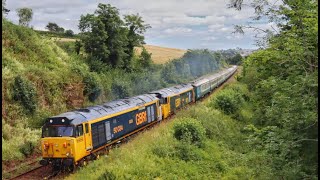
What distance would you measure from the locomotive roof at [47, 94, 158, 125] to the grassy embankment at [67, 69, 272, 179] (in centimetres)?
211

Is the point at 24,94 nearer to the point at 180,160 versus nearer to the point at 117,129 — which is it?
the point at 117,129

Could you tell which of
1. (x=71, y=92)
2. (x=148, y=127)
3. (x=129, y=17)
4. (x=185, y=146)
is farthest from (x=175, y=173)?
(x=129, y=17)

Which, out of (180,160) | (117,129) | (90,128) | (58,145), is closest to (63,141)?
(58,145)

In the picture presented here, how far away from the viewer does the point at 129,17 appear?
4994cm

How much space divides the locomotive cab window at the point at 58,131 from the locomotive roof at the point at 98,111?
32 cm

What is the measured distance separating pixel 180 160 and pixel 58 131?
6.25 m

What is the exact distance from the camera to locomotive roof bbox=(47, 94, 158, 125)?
58.1 ft

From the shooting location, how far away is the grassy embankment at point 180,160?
15625 mm

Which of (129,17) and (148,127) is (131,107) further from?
(129,17)

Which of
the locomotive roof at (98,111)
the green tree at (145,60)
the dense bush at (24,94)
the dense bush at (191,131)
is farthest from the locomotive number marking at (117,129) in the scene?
the green tree at (145,60)

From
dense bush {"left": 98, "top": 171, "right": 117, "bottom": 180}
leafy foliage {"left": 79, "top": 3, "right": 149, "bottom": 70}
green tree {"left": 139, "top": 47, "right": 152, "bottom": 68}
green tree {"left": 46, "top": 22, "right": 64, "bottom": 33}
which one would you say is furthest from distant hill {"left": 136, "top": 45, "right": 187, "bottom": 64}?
dense bush {"left": 98, "top": 171, "right": 117, "bottom": 180}

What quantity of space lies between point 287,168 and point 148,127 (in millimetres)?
15144

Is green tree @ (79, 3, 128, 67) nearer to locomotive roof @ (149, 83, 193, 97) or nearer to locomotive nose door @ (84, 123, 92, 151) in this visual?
locomotive roof @ (149, 83, 193, 97)

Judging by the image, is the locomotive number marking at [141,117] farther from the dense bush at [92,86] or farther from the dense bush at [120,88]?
the dense bush at [120,88]
